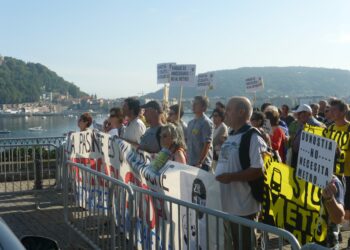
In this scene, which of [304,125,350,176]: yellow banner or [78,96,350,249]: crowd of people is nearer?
[78,96,350,249]: crowd of people

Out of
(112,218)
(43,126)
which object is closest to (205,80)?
(112,218)

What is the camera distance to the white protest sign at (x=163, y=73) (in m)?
15.9

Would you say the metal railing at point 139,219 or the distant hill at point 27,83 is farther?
the distant hill at point 27,83

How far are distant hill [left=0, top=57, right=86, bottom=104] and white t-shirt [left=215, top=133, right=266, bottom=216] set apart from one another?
10903cm

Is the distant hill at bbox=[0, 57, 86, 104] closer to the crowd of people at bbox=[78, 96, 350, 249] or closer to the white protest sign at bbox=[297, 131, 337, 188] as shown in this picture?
the crowd of people at bbox=[78, 96, 350, 249]

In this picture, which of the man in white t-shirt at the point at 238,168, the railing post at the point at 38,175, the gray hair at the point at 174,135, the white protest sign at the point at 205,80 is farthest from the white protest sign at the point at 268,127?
the white protest sign at the point at 205,80

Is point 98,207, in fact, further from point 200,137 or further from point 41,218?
point 41,218

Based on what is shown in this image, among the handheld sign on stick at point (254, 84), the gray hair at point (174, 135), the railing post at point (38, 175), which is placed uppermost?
the handheld sign on stick at point (254, 84)

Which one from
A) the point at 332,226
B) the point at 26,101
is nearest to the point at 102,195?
the point at 332,226

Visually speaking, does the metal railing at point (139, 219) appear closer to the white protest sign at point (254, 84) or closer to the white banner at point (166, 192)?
the white banner at point (166, 192)

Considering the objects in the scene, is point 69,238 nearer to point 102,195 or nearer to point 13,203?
point 102,195

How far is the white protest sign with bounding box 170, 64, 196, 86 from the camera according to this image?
47.0 feet

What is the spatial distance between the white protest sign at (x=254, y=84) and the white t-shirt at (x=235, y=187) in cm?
1293

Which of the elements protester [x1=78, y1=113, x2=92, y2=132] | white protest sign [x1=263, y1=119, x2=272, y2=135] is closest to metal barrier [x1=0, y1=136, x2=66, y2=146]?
protester [x1=78, y1=113, x2=92, y2=132]
